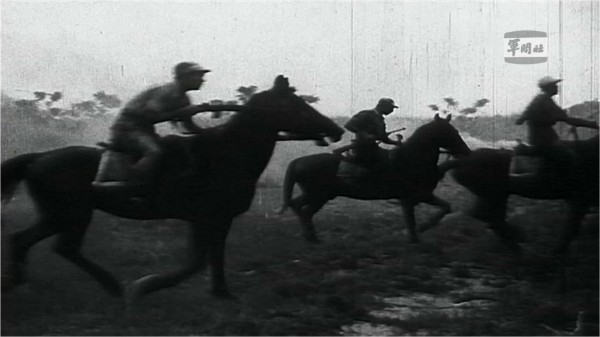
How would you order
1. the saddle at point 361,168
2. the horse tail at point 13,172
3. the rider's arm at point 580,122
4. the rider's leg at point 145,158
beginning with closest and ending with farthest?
the rider's leg at point 145,158
the horse tail at point 13,172
the saddle at point 361,168
the rider's arm at point 580,122

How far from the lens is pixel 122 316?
5336mm

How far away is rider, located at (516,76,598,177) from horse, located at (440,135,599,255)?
83mm

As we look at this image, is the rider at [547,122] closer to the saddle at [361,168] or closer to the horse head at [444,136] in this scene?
the horse head at [444,136]

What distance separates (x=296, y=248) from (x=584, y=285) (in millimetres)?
2174

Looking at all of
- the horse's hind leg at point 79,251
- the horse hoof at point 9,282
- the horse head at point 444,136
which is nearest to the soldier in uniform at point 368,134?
the horse head at point 444,136

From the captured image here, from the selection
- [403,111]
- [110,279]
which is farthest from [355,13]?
[110,279]

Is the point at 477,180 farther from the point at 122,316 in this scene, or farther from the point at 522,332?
the point at 122,316

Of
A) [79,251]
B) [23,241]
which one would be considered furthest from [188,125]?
[23,241]

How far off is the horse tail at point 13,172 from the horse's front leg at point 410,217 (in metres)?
2.62

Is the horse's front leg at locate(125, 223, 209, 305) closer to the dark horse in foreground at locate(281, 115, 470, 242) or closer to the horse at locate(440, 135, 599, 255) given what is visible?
the dark horse in foreground at locate(281, 115, 470, 242)

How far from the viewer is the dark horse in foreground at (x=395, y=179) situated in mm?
5340

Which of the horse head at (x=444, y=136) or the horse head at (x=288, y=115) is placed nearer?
the horse head at (x=288, y=115)

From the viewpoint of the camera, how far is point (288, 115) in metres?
5.32
